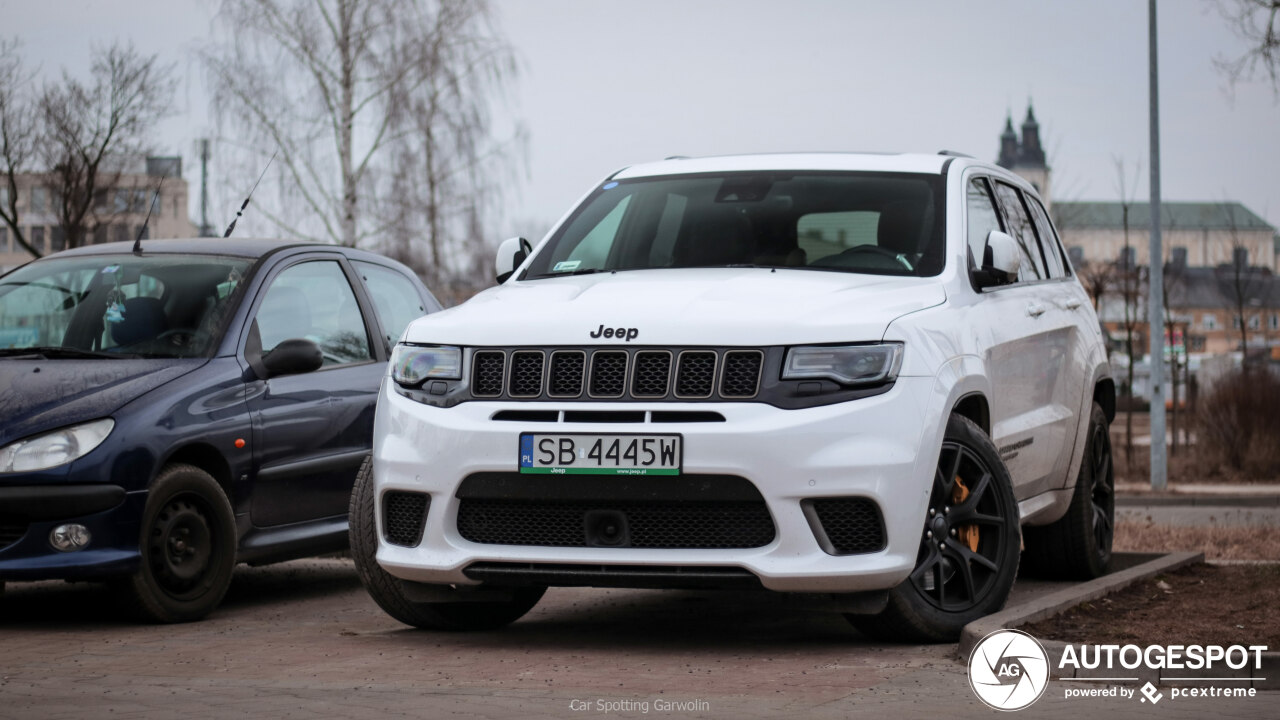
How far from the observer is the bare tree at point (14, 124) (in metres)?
19.0

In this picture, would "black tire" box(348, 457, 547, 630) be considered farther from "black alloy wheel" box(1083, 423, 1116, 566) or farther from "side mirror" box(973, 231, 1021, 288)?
"black alloy wheel" box(1083, 423, 1116, 566)

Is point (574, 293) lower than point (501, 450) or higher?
higher

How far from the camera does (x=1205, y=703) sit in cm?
504

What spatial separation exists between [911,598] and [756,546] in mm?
641

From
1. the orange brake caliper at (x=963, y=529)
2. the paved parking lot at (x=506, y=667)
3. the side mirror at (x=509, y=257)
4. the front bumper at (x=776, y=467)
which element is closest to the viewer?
the paved parking lot at (x=506, y=667)

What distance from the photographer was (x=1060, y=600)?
6652mm

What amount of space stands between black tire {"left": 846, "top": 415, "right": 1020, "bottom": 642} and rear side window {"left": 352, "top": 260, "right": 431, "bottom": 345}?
3709 millimetres

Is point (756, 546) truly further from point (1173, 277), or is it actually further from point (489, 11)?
point (1173, 277)

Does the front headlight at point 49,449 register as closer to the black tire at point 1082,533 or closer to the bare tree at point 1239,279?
the black tire at point 1082,533

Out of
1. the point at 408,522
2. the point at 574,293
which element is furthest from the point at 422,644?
the point at 574,293

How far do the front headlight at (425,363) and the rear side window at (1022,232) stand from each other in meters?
2.97

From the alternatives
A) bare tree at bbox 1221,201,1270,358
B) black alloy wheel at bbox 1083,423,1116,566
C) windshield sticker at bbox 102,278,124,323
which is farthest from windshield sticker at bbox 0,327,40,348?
bare tree at bbox 1221,201,1270,358

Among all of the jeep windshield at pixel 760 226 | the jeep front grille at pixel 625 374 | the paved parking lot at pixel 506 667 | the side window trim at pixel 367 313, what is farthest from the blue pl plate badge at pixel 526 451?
the side window trim at pixel 367 313

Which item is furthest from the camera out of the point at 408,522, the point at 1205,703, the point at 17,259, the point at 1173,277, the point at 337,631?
the point at 17,259
